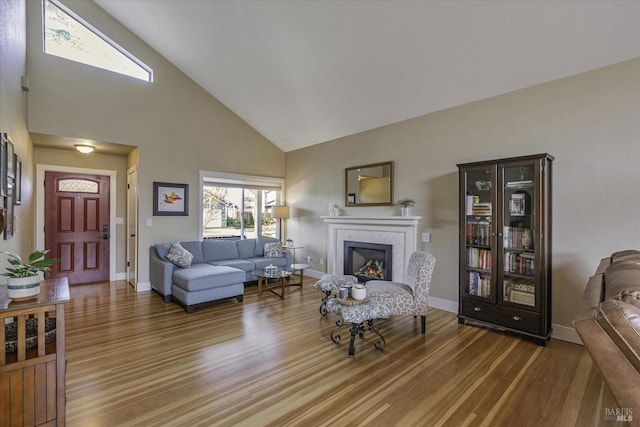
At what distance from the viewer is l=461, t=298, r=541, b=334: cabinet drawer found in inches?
119

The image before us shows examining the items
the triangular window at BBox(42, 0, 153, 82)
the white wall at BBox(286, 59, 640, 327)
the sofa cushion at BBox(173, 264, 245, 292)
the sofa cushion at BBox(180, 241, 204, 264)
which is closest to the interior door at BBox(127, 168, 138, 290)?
the sofa cushion at BBox(180, 241, 204, 264)

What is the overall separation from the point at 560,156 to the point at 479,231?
1.13 meters

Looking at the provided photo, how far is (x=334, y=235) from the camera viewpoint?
5.52m

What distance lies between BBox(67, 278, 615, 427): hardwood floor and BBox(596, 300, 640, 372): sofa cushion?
4.06 ft

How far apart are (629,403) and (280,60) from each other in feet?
15.7

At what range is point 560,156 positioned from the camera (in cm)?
317

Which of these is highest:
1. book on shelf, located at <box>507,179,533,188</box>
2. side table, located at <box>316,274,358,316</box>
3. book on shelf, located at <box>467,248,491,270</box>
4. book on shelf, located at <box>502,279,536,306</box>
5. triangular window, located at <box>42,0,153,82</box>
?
triangular window, located at <box>42,0,153,82</box>

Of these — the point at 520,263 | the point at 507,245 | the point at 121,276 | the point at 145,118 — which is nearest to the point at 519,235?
the point at 507,245

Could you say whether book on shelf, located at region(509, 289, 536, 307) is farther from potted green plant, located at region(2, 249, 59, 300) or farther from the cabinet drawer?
potted green plant, located at region(2, 249, 59, 300)

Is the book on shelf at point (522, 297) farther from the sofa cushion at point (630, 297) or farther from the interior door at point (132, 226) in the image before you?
the interior door at point (132, 226)

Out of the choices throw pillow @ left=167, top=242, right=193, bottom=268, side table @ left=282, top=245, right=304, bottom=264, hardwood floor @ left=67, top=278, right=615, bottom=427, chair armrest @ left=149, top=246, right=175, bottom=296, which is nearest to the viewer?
hardwood floor @ left=67, top=278, right=615, bottom=427

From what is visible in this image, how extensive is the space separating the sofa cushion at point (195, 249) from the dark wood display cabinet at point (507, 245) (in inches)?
165

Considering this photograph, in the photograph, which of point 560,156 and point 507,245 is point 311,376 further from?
point 560,156

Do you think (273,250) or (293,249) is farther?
(293,249)
